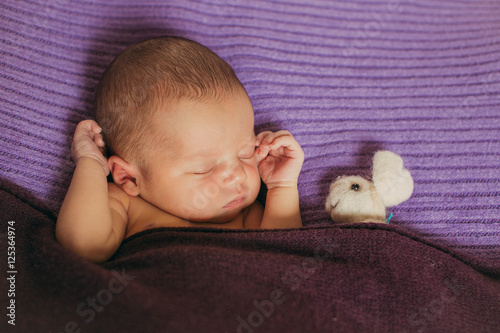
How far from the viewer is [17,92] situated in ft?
3.66

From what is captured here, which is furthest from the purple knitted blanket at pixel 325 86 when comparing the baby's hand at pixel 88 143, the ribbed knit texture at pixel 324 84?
the baby's hand at pixel 88 143

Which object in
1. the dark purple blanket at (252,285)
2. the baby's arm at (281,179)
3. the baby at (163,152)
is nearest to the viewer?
the dark purple blanket at (252,285)

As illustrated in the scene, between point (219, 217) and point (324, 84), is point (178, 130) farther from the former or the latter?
point (324, 84)

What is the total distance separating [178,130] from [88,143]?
0.84ft

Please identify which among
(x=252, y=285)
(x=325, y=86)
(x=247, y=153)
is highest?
(x=325, y=86)

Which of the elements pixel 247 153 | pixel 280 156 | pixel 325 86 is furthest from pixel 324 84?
pixel 247 153

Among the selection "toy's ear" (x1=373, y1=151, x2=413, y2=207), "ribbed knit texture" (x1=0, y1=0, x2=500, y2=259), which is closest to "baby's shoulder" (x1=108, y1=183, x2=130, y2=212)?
"ribbed knit texture" (x1=0, y1=0, x2=500, y2=259)

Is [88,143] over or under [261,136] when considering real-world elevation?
under

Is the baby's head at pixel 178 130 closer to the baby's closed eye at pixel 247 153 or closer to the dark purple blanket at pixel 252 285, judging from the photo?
the baby's closed eye at pixel 247 153

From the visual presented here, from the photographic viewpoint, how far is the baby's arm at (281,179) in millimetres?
1063

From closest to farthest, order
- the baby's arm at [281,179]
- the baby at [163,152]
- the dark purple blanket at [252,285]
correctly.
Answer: the dark purple blanket at [252,285], the baby at [163,152], the baby's arm at [281,179]

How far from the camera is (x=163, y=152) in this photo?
0.95 m

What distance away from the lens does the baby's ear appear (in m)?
1.00

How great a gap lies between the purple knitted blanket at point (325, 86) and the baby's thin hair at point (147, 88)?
0.65 ft
